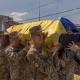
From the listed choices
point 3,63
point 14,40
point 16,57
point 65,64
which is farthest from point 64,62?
point 3,63

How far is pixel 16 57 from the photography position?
8859 millimetres

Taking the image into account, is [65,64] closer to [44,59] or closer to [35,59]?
[44,59]

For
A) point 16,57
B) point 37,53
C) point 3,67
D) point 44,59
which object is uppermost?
point 37,53

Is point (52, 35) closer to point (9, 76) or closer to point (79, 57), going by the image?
point (79, 57)

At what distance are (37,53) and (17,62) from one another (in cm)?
123

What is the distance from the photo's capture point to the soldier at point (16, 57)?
881cm

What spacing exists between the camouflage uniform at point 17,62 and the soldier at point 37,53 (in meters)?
0.71

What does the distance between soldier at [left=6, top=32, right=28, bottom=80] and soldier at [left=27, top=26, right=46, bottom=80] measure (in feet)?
2.44

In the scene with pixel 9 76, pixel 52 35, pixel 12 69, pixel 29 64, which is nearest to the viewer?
pixel 52 35

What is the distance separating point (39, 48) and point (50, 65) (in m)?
0.45

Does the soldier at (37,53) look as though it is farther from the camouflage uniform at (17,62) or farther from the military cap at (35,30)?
the camouflage uniform at (17,62)

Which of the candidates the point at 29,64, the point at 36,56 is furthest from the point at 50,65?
the point at 29,64

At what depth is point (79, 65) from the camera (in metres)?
7.72

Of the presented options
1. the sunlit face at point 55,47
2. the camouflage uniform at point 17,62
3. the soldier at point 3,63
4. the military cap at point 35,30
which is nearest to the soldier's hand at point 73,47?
the sunlit face at point 55,47
